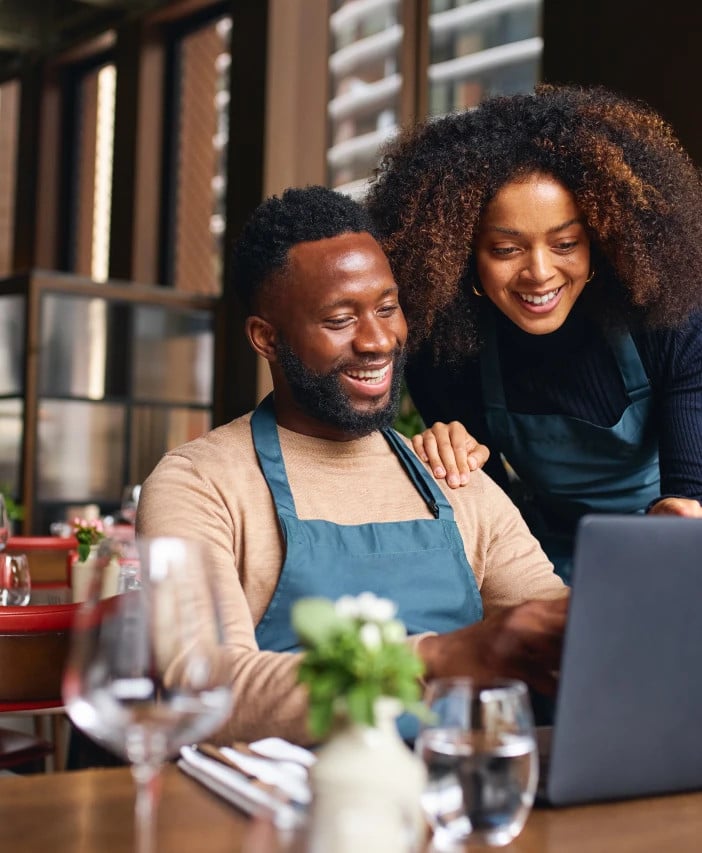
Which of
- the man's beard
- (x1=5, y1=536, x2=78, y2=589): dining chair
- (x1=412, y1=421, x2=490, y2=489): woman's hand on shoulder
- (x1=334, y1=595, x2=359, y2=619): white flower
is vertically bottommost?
(x1=5, y1=536, x2=78, y2=589): dining chair

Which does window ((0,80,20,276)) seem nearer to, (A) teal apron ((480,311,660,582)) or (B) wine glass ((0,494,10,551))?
(B) wine glass ((0,494,10,551))

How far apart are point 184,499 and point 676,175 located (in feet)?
3.50

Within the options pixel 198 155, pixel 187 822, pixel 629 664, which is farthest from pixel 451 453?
pixel 198 155

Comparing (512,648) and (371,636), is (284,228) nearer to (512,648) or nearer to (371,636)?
(512,648)

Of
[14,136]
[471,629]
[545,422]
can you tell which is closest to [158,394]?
[14,136]

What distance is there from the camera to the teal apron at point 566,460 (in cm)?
201

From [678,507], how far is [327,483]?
0.50 meters

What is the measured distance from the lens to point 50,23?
759 cm

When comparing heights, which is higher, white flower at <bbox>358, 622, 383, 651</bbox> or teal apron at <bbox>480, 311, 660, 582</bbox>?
teal apron at <bbox>480, 311, 660, 582</bbox>

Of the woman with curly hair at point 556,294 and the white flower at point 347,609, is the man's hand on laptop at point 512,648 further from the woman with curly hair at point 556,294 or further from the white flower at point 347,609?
the woman with curly hair at point 556,294

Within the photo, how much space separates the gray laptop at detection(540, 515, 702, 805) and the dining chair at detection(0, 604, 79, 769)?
97cm

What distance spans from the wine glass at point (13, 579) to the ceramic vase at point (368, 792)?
5.44 feet

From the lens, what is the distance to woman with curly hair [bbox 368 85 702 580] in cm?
185

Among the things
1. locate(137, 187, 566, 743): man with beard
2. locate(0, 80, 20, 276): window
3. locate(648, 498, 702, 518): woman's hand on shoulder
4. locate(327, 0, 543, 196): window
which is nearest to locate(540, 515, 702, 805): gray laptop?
locate(137, 187, 566, 743): man with beard
